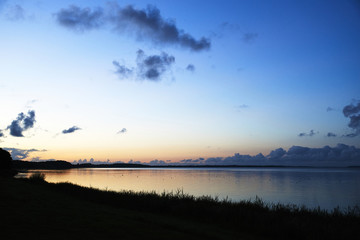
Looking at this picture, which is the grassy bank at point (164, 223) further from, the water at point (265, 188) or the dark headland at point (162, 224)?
the water at point (265, 188)

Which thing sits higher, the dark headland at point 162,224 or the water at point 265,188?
the dark headland at point 162,224

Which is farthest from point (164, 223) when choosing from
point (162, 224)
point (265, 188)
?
point (265, 188)

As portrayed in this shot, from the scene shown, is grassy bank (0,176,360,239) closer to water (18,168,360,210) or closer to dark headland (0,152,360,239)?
dark headland (0,152,360,239)

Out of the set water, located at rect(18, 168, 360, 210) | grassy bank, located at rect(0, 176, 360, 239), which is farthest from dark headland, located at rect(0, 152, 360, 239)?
water, located at rect(18, 168, 360, 210)

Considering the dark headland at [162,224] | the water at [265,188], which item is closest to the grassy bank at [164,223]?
the dark headland at [162,224]

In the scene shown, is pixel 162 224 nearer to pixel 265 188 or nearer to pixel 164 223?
pixel 164 223

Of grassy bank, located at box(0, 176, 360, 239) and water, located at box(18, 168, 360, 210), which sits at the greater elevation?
grassy bank, located at box(0, 176, 360, 239)

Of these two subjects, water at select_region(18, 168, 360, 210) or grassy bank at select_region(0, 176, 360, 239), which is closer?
grassy bank at select_region(0, 176, 360, 239)

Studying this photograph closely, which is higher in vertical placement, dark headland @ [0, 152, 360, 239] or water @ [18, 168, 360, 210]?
dark headland @ [0, 152, 360, 239]

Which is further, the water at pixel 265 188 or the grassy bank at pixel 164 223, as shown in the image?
the water at pixel 265 188

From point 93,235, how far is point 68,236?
97 centimetres

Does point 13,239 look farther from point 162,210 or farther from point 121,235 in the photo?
point 162,210

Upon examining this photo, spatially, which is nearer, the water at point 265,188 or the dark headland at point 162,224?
the dark headland at point 162,224

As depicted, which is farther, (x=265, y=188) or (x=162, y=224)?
(x=265, y=188)
